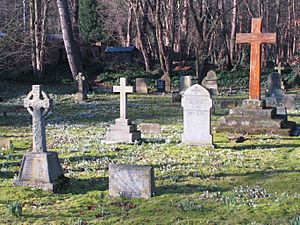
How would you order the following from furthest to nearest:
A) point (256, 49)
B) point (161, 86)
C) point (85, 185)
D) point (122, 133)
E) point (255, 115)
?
1. point (161, 86)
2. point (256, 49)
3. point (255, 115)
4. point (122, 133)
5. point (85, 185)

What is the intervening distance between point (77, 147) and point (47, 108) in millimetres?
3672

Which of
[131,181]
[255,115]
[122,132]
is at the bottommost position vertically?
[131,181]

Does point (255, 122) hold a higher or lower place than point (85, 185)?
higher

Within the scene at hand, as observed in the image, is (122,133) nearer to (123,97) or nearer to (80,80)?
(123,97)

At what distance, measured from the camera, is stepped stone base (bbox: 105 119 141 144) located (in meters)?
13.2

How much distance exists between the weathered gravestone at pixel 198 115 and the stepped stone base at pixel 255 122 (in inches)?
100

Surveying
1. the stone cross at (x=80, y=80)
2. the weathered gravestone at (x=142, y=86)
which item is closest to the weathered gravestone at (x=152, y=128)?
the stone cross at (x=80, y=80)

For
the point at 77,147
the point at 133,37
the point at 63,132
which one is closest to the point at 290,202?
the point at 77,147

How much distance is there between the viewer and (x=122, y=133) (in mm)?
13219

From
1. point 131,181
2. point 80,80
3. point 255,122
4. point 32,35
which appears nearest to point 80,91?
point 80,80

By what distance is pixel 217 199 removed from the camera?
309 inches

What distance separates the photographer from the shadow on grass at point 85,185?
28.2 feet

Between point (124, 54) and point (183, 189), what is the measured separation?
1643 inches

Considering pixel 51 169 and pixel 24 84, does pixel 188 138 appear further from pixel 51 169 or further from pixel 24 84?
pixel 24 84
